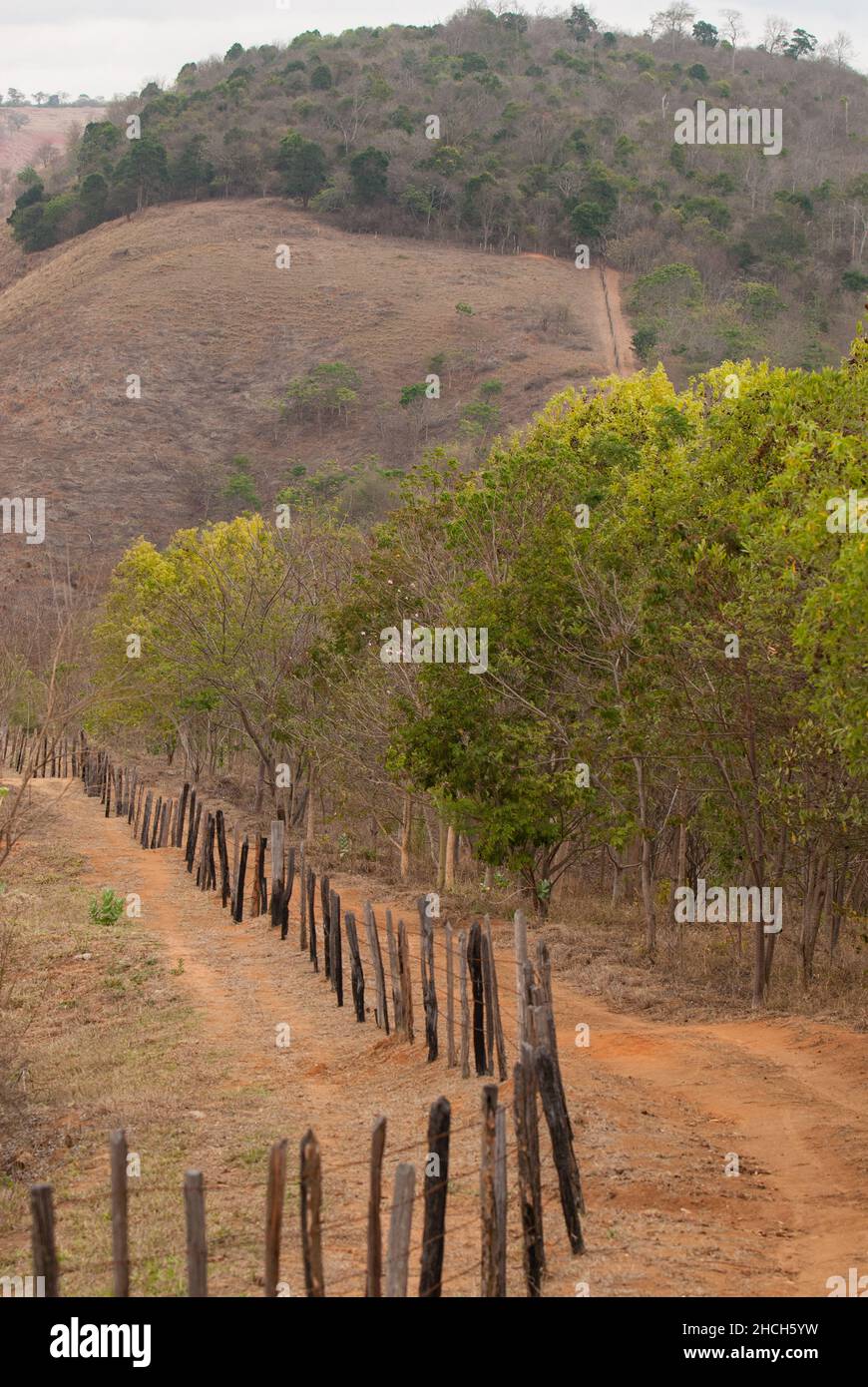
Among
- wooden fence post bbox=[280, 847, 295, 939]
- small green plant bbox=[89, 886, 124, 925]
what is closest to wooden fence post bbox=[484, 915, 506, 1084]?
wooden fence post bbox=[280, 847, 295, 939]

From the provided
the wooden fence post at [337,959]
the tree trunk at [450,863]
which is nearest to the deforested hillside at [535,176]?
the tree trunk at [450,863]

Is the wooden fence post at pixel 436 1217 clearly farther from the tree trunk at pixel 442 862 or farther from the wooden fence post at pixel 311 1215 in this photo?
the tree trunk at pixel 442 862

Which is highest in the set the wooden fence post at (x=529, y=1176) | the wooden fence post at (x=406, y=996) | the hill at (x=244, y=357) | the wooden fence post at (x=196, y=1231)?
the hill at (x=244, y=357)

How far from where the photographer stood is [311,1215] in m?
7.03

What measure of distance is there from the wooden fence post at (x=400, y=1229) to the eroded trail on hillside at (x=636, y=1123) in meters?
1.31

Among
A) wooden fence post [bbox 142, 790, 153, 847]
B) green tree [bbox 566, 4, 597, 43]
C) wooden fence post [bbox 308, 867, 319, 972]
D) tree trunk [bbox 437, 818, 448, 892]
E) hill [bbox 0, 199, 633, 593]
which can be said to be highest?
green tree [bbox 566, 4, 597, 43]

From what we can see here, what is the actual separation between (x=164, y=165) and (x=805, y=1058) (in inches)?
3860

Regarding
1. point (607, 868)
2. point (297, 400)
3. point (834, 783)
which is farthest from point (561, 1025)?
point (297, 400)

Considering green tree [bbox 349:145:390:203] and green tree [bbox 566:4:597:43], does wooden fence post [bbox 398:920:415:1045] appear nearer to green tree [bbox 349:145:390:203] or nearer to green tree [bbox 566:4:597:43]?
green tree [bbox 349:145:390:203]

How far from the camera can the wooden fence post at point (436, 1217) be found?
738 centimetres

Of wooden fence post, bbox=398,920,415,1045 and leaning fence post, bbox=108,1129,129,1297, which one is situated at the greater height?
leaning fence post, bbox=108,1129,129,1297

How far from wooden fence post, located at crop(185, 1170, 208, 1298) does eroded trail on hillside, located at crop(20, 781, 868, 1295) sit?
183 centimetres

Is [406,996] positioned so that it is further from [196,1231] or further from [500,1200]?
[196,1231]

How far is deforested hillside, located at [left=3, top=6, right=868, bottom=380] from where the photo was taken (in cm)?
8412
